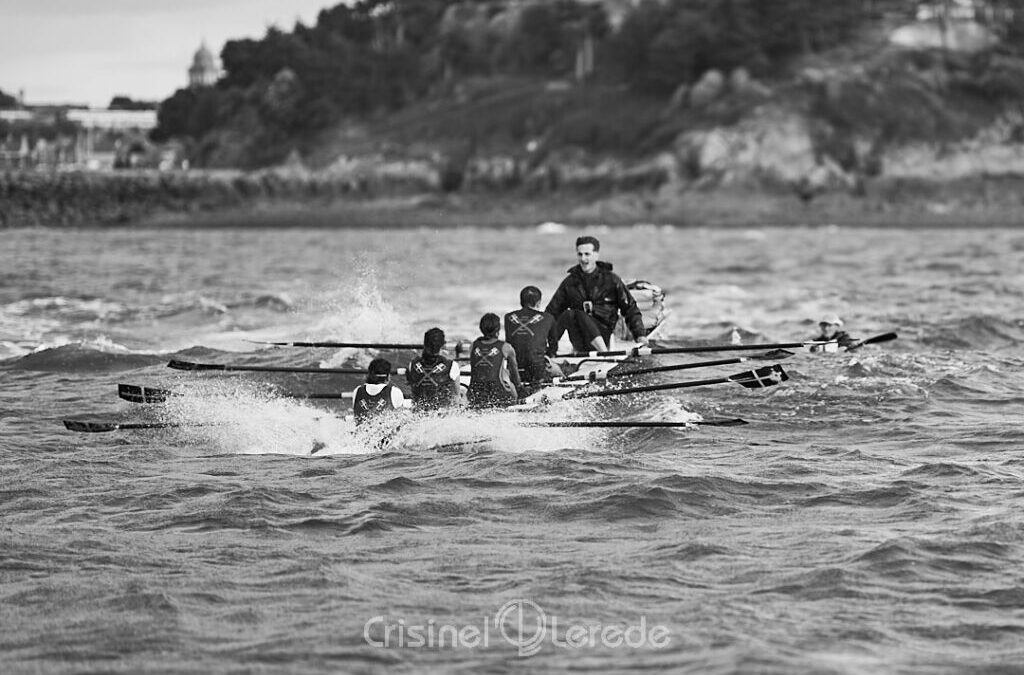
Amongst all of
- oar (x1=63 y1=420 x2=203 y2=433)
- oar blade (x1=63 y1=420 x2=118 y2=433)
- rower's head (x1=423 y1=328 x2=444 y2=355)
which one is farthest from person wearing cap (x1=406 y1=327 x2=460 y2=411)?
oar blade (x1=63 y1=420 x2=118 y2=433)

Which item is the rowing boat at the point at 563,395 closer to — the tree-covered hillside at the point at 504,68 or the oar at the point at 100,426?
the oar at the point at 100,426

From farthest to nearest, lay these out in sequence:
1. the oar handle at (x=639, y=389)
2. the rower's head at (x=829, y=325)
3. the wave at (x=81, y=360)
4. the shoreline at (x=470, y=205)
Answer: the shoreline at (x=470, y=205), the wave at (x=81, y=360), the rower's head at (x=829, y=325), the oar handle at (x=639, y=389)

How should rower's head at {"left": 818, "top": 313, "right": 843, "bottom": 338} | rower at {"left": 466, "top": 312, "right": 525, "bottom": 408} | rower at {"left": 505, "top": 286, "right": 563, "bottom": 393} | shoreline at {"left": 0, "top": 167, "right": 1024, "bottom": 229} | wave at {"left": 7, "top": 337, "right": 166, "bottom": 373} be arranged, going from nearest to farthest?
rower at {"left": 466, "top": 312, "right": 525, "bottom": 408}, rower at {"left": 505, "top": 286, "right": 563, "bottom": 393}, rower's head at {"left": 818, "top": 313, "right": 843, "bottom": 338}, wave at {"left": 7, "top": 337, "right": 166, "bottom": 373}, shoreline at {"left": 0, "top": 167, "right": 1024, "bottom": 229}

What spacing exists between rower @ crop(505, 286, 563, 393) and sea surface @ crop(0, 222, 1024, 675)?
1.19m

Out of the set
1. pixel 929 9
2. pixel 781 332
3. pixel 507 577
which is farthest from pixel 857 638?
pixel 929 9

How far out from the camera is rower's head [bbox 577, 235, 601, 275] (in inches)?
763

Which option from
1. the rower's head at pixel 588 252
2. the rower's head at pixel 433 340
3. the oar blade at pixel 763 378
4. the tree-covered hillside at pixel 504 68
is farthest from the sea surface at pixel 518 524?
the tree-covered hillside at pixel 504 68

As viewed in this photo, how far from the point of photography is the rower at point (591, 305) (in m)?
19.5

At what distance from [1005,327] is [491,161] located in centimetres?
10144

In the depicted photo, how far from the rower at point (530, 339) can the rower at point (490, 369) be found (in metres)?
1.17

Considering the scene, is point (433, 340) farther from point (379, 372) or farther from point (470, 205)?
point (470, 205)

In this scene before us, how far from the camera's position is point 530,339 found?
17.7 meters

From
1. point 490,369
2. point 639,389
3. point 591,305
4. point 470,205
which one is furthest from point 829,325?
point 470,205

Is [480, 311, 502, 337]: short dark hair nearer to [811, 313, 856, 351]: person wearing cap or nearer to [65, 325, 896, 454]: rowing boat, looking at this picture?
[65, 325, 896, 454]: rowing boat
